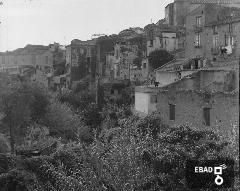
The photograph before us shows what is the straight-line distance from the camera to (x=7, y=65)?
7350 centimetres

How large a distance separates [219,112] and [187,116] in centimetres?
229

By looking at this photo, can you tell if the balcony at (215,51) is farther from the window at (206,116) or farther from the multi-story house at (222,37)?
the window at (206,116)

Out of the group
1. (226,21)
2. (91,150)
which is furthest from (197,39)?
(91,150)

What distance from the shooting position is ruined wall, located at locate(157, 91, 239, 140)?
59.8 feet

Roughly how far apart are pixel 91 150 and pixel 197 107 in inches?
417

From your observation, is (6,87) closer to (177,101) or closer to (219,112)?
(177,101)

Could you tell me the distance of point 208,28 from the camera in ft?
100

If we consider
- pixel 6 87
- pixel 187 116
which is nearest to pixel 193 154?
pixel 187 116

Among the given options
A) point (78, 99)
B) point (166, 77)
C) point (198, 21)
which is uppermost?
point (198, 21)

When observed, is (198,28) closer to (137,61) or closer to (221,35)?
(221,35)

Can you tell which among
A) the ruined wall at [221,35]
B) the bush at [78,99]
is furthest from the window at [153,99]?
the bush at [78,99]

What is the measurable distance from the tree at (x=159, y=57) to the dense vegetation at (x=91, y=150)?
601 cm

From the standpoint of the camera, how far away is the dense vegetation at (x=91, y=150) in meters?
9.50

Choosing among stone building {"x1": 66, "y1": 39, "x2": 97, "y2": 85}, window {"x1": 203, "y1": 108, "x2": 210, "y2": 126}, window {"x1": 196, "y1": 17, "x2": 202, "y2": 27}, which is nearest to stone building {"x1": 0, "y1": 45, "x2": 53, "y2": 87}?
stone building {"x1": 66, "y1": 39, "x2": 97, "y2": 85}
